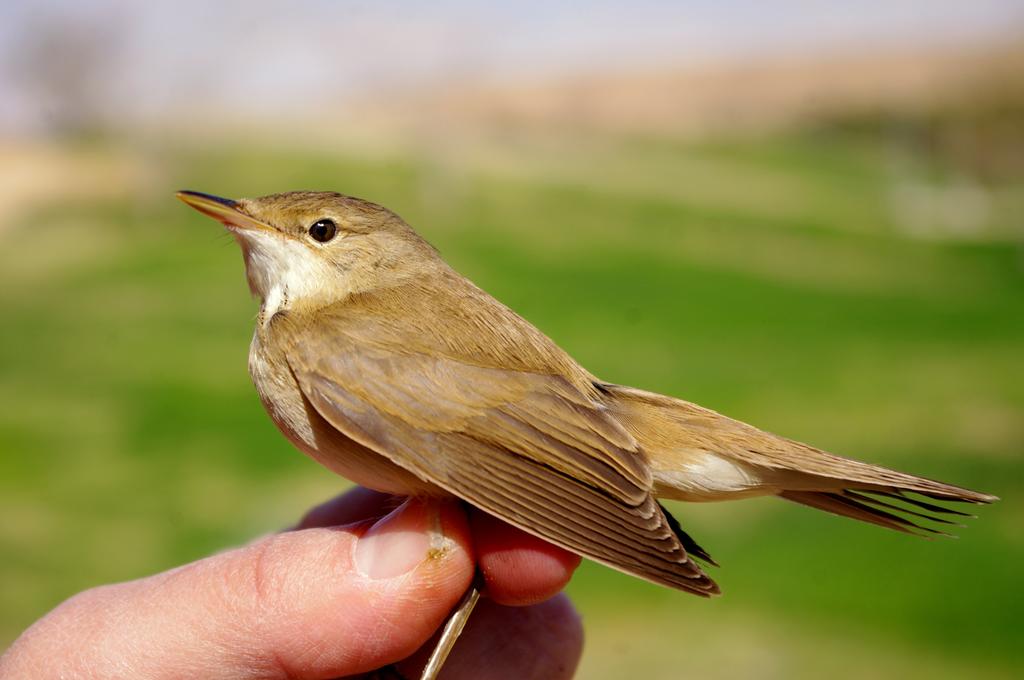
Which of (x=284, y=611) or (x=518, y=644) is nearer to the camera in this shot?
(x=284, y=611)

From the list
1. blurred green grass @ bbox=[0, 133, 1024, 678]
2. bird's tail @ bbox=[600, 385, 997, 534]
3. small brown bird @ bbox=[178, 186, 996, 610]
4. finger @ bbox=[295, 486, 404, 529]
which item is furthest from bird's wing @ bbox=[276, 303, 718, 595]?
blurred green grass @ bbox=[0, 133, 1024, 678]

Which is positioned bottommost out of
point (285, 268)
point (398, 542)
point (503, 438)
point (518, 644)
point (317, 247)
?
point (518, 644)

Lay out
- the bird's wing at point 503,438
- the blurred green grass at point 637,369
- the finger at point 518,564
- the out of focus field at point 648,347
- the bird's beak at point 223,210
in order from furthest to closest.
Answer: the out of focus field at point 648,347 < the blurred green grass at point 637,369 < the bird's beak at point 223,210 < the finger at point 518,564 < the bird's wing at point 503,438

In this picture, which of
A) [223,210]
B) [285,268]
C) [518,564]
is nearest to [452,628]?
[518,564]

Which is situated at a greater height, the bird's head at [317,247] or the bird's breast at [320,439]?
the bird's head at [317,247]

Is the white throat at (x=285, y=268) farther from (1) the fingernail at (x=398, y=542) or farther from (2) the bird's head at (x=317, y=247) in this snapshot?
(1) the fingernail at (x=398, y=542)

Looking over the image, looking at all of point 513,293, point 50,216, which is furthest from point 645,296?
point 50,216

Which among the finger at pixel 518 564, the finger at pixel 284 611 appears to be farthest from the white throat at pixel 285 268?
the finger at pixel 518 564

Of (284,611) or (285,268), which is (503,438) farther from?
(285,268)
